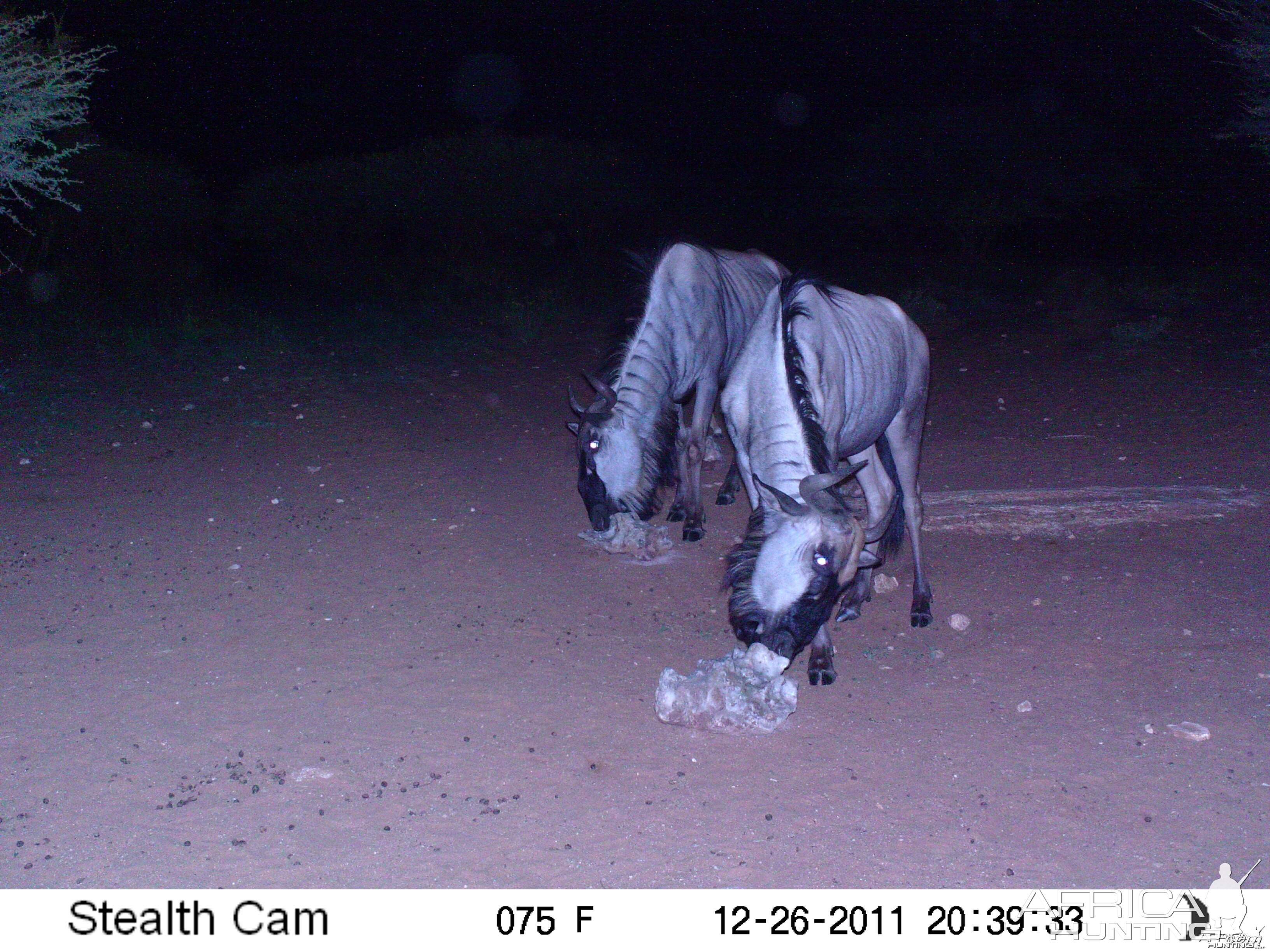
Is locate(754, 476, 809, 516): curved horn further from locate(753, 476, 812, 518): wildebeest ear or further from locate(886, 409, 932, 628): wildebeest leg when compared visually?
locate(886, 409, 932, 628): wildebeest leg

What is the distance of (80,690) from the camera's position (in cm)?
446

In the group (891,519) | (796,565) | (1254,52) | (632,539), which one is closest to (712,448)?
(632,539)

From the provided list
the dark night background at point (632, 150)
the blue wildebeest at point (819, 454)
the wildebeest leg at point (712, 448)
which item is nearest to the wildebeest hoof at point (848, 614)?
the blue wildebeest at point (819, 454)

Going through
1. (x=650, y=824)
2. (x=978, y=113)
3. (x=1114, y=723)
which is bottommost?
(x=978, y=113)

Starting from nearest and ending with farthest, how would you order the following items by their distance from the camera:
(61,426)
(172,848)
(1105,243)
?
(172,848) < (61,426) < (1105,243)

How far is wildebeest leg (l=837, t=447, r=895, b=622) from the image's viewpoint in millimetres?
5477

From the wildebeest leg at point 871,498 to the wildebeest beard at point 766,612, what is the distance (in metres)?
1.18

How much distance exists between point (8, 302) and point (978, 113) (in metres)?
17.3

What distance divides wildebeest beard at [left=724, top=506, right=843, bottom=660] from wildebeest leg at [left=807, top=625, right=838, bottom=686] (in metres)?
0.36

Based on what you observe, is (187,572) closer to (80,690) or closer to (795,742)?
(80,690)

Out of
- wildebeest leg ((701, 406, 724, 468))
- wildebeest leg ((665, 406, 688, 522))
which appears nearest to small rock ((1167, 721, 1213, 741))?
wildebeest leg ((665, 406, 688, 522))

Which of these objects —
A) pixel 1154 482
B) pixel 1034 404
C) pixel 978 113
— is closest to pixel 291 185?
pixel 978 113

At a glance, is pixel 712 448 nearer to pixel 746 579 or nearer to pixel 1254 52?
pixel 746 579
